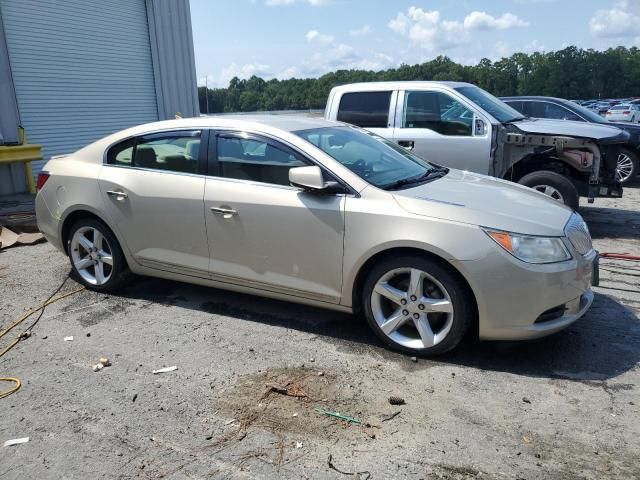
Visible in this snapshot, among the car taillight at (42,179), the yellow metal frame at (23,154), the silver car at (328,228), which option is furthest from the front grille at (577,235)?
the yellow metal frame at (23,154)

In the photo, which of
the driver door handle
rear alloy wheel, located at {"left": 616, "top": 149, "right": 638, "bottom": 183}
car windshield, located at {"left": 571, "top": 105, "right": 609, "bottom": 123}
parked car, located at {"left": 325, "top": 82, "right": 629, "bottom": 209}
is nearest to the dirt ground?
parked car, located at {"left": 325, "top": 82, "right": 629, "bottom": 209}

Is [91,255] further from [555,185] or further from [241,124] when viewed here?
[555,185]

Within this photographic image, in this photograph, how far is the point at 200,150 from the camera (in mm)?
4445

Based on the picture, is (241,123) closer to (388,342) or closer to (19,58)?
(388,342)

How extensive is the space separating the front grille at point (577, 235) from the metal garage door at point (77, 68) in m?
11.3

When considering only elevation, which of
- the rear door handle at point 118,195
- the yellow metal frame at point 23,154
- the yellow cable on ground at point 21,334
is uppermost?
the rear door handle at point 118,195

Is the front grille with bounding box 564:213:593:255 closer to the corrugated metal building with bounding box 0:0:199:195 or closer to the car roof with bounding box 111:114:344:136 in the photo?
the car roof with bounding box 111:114:344:136

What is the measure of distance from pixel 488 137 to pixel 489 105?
74cm

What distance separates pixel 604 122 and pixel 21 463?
10754 millimetres

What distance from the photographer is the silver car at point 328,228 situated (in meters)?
3.48

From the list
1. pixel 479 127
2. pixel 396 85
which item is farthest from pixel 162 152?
pixel 479 127

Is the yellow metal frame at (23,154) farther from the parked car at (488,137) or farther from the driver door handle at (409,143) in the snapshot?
the driver door handle at (409,143)

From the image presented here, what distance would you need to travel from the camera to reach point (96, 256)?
5059 mm

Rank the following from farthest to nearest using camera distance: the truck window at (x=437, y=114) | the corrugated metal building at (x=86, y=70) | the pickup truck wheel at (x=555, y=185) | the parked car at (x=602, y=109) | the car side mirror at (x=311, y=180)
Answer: the parked car at (x=602, y=109) < the corrugated metal building at (x=86, y=70) < the truck window at (x=437, y=114) < the pickup truck wheel at (x=555, y=185) < the car side mirror at (x=311, y=180)
